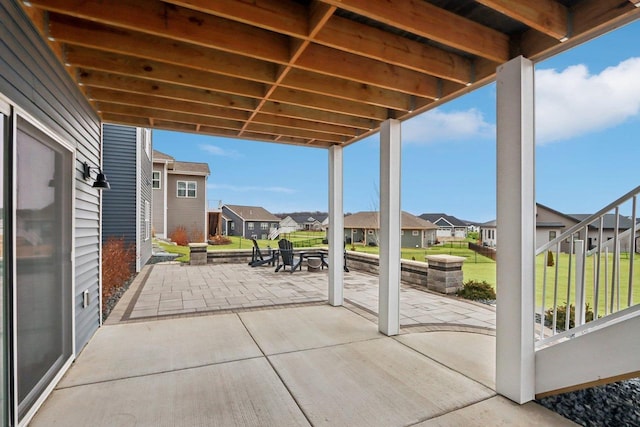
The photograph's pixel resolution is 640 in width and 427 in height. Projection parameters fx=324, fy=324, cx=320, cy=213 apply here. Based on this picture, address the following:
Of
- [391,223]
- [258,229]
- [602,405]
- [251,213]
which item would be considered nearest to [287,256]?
[391,223]

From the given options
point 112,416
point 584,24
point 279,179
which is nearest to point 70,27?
point 112,416

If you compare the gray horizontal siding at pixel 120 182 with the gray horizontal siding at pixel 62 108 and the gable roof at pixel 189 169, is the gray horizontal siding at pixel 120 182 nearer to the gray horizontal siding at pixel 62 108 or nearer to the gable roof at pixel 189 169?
the gray horizontal siding at pixel 62 108

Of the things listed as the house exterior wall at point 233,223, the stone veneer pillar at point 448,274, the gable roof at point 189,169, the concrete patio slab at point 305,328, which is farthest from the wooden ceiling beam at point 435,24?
the house exterior wall at point 233,223

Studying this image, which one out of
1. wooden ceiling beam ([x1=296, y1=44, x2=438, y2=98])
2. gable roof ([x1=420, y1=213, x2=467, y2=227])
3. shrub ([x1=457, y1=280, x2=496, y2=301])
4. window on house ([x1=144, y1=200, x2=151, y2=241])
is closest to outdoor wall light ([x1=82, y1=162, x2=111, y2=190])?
wooden ceiling beam ([x1=296, y1=44, x2=438, y2=98])

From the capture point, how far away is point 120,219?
26.9 ft

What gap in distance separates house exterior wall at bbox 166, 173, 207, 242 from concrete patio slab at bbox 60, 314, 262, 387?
518 inches

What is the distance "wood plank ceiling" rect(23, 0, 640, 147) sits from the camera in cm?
210

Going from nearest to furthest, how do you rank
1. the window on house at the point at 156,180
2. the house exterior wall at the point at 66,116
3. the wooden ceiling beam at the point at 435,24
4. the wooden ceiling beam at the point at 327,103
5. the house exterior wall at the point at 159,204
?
the house exterior wall at the point at 66,116 → the wooden ceiling beam at the point at 435,24 → the wooden ceiling beam at the point at 327,103 → the window on house at the point at 156,180 → the house exterior wall at the point at 159,204

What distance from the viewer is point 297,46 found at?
98.3 inches

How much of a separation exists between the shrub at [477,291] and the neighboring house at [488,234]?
2.50 ft

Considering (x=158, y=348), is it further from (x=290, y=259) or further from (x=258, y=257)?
(x=258, y=257)

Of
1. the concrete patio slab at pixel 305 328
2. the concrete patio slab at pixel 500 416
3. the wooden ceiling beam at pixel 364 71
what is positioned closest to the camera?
the concrete patio slab at pixel 500 416

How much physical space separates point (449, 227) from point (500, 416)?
27.6 ft

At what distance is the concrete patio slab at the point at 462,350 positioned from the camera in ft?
9.61
